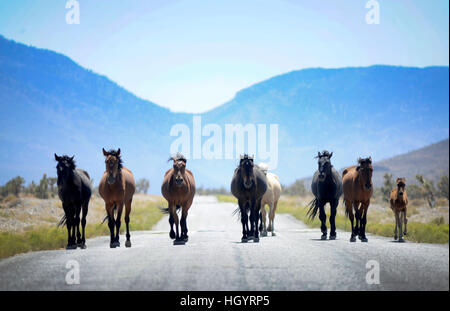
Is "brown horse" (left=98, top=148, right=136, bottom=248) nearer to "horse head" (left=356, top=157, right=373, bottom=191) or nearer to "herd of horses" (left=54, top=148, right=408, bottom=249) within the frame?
"herd of horses" (left=54, top=148, right=408, bottom=249)

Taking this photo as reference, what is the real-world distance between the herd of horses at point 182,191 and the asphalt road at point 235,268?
5.18ft

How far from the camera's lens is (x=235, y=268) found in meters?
11.4

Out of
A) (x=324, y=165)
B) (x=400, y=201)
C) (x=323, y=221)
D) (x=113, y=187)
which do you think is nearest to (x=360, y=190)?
(x=324, y=165)

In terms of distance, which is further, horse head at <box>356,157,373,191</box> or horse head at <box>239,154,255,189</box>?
horse head at <box>239,154,255,189</box>

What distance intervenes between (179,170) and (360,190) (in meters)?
5.71

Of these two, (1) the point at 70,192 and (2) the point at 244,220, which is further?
(2) the point at 244,220

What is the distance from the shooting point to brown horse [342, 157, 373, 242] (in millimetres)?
17672

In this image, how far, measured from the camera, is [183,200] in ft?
59.3

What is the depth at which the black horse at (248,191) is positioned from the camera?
18.1 meters

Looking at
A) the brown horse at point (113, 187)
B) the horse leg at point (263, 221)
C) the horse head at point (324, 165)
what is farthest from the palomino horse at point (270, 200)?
the brown horse at point (113, 187)

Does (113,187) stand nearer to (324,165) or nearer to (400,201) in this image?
(324,165)

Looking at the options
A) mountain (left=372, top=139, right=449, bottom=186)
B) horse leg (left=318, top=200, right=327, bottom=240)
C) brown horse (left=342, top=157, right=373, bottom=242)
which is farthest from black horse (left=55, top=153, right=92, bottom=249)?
mountain (left=372, top=139, right=449, bottom=186)
